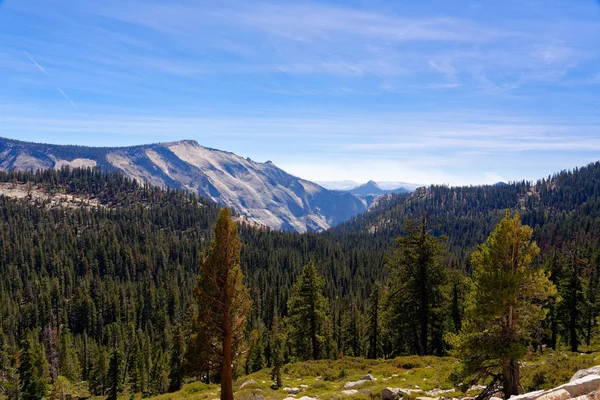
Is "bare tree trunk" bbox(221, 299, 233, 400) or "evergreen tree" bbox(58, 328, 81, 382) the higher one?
"bare tree trunk" bbox(221, 299, 233, 400)

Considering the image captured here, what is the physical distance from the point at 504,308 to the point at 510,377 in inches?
125

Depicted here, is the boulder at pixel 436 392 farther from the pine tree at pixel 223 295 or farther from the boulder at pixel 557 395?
the pine tree at pixel 223 295

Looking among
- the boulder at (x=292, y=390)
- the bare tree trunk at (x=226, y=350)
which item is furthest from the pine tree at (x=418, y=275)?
the bare tree trunk at (x=226, y=350)

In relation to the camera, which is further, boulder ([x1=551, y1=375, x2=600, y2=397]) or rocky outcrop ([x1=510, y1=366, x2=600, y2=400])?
boulder ([x1=551, y1=375, x2=600, y2=397])

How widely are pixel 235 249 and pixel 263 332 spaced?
79520 millimetres

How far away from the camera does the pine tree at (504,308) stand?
53.5ft

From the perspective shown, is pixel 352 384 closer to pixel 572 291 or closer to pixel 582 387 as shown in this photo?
pixel 582 387

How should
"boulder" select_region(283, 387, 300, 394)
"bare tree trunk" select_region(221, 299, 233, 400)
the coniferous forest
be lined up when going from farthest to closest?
"boulder" select_region(283, 387, 300, 394)
"bare tree trunk" select_region(221, 299, 233, 400)
the coniferous forest

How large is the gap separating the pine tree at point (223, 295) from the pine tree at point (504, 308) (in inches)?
460

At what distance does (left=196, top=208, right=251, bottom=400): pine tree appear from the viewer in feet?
65.0

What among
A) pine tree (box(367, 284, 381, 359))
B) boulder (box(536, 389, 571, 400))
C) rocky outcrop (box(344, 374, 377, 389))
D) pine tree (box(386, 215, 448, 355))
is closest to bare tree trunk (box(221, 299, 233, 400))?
rocky outcrop (box(344, 374, 377, 389))

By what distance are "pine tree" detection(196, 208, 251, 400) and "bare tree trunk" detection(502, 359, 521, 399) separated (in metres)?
13.2

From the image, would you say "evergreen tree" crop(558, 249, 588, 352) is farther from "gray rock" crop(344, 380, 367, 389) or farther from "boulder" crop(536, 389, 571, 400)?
"boulder" crop(536, 389, 571, 400)

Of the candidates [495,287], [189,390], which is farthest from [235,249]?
[189,390]
